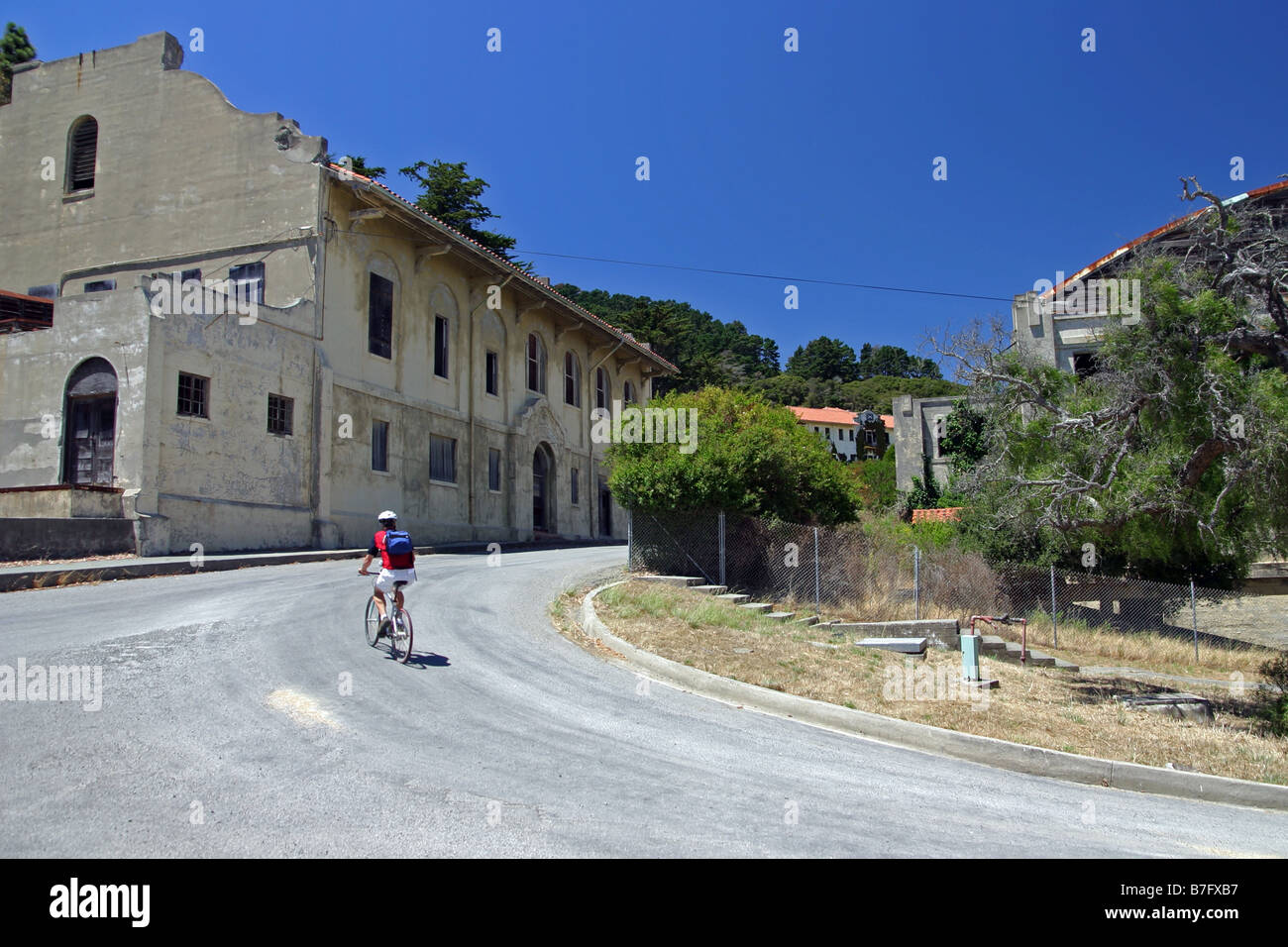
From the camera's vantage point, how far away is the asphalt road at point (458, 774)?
5254 mm

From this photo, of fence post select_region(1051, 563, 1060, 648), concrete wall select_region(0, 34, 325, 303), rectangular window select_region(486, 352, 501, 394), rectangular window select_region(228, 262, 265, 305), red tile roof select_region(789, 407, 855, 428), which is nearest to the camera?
fence post select_region(1051, 563, 1060, 648)

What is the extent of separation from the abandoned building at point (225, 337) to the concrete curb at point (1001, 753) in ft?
47.4

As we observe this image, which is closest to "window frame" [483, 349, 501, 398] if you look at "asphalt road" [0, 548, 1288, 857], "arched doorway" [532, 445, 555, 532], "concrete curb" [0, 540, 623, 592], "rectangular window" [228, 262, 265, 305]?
"arched doorway" [532, 445, 555, 532]

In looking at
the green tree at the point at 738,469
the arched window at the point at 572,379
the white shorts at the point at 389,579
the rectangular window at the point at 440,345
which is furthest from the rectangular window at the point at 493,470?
the white shorts at the point at 389,579

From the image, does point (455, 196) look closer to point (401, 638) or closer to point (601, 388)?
point (601, 388)

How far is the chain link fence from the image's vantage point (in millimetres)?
17531

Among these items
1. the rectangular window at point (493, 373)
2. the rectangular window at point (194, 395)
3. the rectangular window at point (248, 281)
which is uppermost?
the rectangular window at point (248, 281)

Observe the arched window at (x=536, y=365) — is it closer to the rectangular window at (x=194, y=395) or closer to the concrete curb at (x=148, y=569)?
the concrete curb at (x=148, y=569)

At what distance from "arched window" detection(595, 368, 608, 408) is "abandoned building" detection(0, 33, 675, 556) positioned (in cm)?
718

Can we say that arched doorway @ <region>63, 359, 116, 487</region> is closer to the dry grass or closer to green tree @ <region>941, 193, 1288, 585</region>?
the dry grass

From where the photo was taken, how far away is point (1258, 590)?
2319cm

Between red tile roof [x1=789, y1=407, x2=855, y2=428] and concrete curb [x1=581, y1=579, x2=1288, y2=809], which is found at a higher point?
red tile roof [x1=789, y1=407, x2=855, y2=428]
